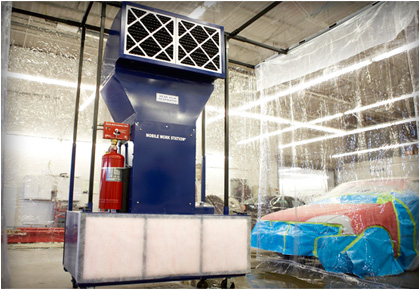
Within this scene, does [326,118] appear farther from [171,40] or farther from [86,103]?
[86,103]

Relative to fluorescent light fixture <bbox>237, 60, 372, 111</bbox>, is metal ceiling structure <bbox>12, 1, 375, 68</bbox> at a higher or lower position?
higher

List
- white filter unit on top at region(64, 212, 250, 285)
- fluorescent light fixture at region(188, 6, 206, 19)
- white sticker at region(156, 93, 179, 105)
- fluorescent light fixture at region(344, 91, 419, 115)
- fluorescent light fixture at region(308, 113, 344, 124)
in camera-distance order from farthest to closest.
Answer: fluorescent light fixture at region(188, 6, 206, 19), fluorescent light fixture at region(308, 113, 344, 124), fluorescent light fixture at region(344, 91, 419, 115), white sticker at region(156, 93, 179, 105), white filter unit on top at region(64, 212, 250, 285)

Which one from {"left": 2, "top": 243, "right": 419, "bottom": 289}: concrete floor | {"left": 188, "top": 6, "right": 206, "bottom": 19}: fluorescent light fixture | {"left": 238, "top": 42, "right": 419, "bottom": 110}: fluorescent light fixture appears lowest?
{"left": 2, "top": 243, "right": 419, "bottom": 289}: concrete floor

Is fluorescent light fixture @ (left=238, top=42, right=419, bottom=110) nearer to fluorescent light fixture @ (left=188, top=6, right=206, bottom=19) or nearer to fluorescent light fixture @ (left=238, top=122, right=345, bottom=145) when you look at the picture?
fluorescent light fixture @ (left=238, top=122, right=345, bottom=145)

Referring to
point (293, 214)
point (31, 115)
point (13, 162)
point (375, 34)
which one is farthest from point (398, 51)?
point (13, 162)

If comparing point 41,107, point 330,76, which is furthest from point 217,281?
point 41,107

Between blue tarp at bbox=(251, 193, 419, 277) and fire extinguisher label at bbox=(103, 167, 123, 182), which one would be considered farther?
blue tarp at bbox=(251, 193, 419, 277)

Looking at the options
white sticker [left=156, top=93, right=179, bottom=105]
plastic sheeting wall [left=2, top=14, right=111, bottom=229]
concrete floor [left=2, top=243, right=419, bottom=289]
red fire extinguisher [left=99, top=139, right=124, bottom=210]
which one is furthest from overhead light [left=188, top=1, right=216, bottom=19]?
concrete floor [left=2, top=243, right=419, bottom=289]

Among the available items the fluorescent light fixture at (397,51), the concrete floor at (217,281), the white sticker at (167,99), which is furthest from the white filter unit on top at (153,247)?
the fluorescent light fixture at (397,51)

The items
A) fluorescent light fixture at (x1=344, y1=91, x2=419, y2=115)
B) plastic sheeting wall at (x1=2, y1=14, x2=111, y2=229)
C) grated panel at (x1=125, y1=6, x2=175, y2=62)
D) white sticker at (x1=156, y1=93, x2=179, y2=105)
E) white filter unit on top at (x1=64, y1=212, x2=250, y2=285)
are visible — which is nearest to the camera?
white filter unit on top at (x1=64, y1=212, x2=250, y2=285)

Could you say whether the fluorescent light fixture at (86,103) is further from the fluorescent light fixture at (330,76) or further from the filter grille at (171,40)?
the filter grille at (171,40)

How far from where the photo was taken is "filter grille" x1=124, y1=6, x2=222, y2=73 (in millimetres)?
2830

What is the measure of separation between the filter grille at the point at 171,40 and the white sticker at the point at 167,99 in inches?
12.4

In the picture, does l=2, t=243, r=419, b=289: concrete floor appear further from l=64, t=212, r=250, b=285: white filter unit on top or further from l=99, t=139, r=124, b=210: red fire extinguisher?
l=99, t=139, r=124, b=210: red fire extinguisher
